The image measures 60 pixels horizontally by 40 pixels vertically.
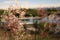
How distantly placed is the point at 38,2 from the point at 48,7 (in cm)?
13

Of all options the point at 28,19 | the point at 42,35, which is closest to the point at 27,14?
the point at 28,19

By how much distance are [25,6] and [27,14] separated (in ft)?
0.32

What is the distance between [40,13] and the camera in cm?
383

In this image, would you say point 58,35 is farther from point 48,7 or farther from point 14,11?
point 14,11

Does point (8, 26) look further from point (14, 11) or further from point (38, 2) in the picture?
point (38, 2)

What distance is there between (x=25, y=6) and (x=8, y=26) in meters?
0.31

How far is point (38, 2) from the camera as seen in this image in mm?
3822

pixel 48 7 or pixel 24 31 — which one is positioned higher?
pixel 48 7

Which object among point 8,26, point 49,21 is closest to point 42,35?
point 49,21

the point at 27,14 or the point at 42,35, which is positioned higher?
the point at 27,14

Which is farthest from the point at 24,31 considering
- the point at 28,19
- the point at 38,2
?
the point at 38,2

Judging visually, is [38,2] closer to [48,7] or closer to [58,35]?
[48,7]

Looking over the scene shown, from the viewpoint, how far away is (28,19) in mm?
3836

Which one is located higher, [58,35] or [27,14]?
[27,14]
